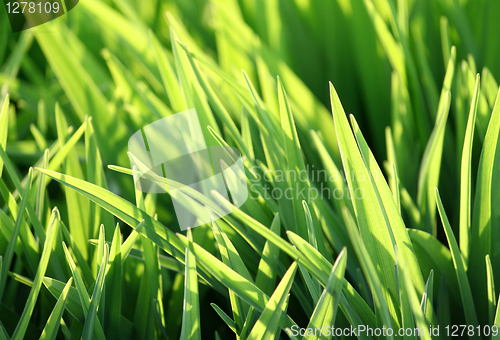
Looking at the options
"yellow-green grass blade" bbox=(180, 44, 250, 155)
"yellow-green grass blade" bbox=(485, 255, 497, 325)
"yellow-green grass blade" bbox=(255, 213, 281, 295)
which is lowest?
"yellow-green grass blade" bbox=(485, 255, 497, 325)

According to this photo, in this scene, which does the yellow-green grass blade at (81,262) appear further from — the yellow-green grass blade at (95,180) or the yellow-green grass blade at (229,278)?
the yellow-green grass blade at (229,278)

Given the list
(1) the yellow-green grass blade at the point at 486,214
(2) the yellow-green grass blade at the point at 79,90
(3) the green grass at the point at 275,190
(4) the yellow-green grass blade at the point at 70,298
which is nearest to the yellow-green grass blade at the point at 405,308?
(3) the green grass at the point at 275,190

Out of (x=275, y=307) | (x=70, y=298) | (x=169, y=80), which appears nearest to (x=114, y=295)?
(x=70, y=298)

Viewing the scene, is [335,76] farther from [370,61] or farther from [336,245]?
[336,245]

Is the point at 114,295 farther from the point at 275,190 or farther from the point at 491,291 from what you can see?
the point at 491,291

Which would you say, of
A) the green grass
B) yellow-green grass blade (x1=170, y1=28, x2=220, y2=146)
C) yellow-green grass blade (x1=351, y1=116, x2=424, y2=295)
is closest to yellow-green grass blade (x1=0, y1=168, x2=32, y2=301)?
the green grass

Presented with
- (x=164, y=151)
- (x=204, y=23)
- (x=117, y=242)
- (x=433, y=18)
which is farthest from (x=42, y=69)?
(x=433, y=18)

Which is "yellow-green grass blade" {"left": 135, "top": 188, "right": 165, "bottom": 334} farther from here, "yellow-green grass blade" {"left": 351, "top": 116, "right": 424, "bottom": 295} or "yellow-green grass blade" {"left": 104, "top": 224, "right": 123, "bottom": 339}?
"yellow-green grass blade" {"left": 351, "top": 116, "right": 424, "bottom": 295}

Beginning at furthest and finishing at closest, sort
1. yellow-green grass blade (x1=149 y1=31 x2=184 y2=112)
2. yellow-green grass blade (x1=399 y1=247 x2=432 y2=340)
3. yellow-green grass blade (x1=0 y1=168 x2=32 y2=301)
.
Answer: yellow-green grass blade (x1=149 y1=31 x2=184 y2=112)
yellow-green grass blade (x1=0 y1=168 x2=32 y2=301)
yellow-green grass blade (x1=399 y1=247 x2=432 y2=340)
